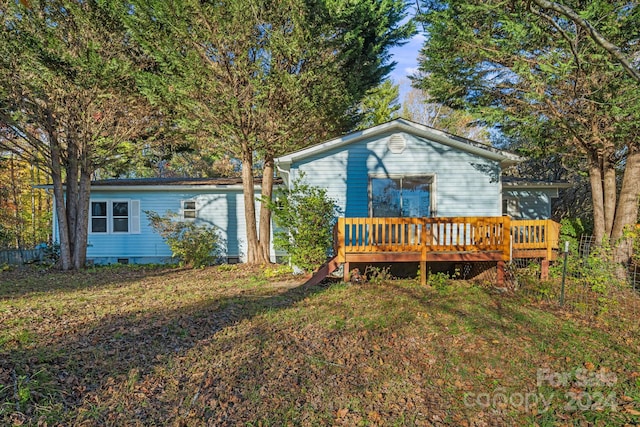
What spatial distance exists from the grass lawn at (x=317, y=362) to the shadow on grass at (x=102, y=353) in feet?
0.05

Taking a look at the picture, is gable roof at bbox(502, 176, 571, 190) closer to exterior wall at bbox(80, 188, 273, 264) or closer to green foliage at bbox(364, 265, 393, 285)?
green foliage at bbox(364, 265, 393, 285)

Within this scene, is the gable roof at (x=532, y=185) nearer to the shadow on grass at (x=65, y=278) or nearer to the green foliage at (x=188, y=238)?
the green foliage at (x=188, y=238)

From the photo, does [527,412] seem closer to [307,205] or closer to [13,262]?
[307,205]

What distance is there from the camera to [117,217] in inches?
517

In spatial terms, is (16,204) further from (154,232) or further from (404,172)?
(404,172)

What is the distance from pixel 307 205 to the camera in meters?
8.48

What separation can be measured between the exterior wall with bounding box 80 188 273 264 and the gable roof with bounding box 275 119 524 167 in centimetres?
495

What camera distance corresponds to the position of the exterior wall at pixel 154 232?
13.1m

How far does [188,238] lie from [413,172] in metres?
7.37

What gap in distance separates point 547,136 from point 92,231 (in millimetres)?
14555

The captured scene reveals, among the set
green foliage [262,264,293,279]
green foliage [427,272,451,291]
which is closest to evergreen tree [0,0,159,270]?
green foliage [262,264,293,279]


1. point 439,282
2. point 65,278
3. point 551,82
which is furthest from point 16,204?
point 551,82

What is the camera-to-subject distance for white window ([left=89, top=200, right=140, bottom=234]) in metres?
13.1

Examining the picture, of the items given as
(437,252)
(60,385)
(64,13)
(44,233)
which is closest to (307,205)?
(437,252)
